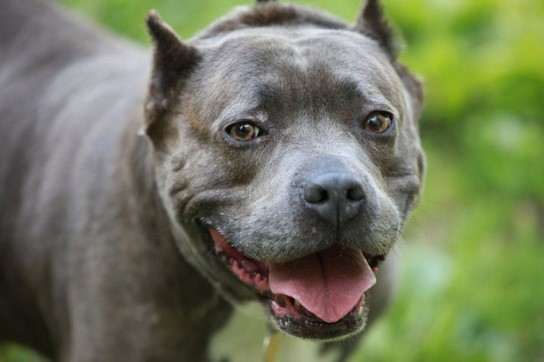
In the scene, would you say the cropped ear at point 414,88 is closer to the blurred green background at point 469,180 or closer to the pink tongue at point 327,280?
the pink tongue at point 327,280

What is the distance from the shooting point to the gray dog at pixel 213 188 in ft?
9.11

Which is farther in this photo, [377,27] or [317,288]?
[377,27]

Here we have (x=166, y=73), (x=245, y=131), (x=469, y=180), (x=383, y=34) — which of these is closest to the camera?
(x=245, y=131)

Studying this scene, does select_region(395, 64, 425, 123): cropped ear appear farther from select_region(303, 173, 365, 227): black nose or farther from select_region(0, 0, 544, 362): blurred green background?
select_region(0, 0, 544, 362): blurred green background

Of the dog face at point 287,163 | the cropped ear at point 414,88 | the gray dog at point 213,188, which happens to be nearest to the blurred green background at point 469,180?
the cropped ear at point 414,88

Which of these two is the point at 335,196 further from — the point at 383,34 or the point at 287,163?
the point at 383,34

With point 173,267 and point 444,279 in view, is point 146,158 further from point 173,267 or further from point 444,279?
point 444,279

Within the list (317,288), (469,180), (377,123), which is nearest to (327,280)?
(317,288)

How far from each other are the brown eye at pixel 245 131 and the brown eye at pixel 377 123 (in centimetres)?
31

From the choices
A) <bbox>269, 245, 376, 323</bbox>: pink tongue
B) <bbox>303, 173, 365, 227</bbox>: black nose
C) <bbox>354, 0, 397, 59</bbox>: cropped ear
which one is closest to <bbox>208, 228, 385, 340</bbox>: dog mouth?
<bbox>269, 245, 376, 323</bbox>: pink tongue

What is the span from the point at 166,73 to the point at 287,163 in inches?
22.3

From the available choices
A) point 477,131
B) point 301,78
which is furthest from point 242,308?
point 477,131

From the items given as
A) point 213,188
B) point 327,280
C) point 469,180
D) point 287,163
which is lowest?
point 469,180

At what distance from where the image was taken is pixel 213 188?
2.91 meters
